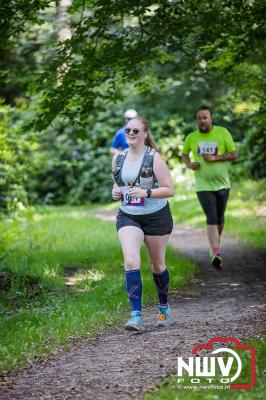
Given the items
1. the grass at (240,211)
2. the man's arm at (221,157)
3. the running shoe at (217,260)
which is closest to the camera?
the man's arm at (221,157)

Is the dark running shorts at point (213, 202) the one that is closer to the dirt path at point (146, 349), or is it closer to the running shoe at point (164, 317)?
the dirt path at point (146, 349)

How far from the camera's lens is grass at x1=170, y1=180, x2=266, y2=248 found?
1539cm

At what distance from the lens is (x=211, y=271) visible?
39.0ft

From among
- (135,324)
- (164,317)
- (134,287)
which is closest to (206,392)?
(135,324)

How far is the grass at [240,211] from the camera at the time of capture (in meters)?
15.4

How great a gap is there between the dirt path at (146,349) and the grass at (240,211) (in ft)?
14.2

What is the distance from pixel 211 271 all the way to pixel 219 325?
422cm

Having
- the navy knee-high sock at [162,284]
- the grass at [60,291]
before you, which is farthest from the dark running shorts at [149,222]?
the grass at [60,291]

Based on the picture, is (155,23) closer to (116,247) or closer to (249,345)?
(116,247)

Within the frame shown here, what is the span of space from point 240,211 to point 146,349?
12091mm

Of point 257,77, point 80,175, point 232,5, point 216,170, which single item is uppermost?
point 232,5

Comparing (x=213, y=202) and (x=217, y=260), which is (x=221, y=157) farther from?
(x=217, y=260)

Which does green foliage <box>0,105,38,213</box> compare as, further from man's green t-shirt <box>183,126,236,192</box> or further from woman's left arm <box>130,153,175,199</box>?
woman's left arm <box>130,153,175,199</box>

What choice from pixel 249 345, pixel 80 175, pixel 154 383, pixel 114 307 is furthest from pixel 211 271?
pixel 80 175
